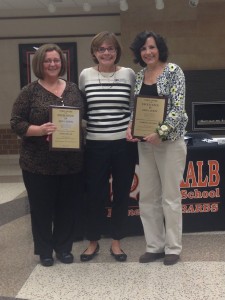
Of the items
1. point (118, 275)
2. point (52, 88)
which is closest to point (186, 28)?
point (52, 88)

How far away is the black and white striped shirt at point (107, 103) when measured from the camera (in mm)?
2504

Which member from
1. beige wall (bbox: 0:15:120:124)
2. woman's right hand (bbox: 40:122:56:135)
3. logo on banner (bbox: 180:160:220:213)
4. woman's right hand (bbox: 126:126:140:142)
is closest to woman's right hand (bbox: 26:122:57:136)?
woman's right hand (bbox: 40:122:56:135)

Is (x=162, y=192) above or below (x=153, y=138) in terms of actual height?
below

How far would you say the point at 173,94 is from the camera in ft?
7.85

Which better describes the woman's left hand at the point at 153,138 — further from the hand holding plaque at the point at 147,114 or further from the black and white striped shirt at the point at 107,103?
the black and white striped shirt at the point at 107,103

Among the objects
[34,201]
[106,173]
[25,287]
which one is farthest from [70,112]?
[25,287]

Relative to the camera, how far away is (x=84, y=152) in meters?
2.61

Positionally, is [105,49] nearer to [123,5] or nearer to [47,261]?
[47,261]

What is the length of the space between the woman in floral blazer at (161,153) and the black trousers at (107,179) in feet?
0.34

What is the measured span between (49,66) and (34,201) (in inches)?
34.1

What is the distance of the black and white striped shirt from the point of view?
98.6 inches

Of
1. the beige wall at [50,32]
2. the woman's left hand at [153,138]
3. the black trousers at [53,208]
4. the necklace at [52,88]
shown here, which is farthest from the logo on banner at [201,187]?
the beige wall at [50,32]

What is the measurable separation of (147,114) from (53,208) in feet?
2.98

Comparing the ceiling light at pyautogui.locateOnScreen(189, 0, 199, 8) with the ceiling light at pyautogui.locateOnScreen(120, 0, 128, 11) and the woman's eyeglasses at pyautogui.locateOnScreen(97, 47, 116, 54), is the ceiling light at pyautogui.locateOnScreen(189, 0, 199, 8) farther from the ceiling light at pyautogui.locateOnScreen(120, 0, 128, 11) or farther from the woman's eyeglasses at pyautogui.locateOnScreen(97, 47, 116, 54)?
the woman's eyeglasses at pyautogui.locateOnScreen(97, 47, 116, 54)
